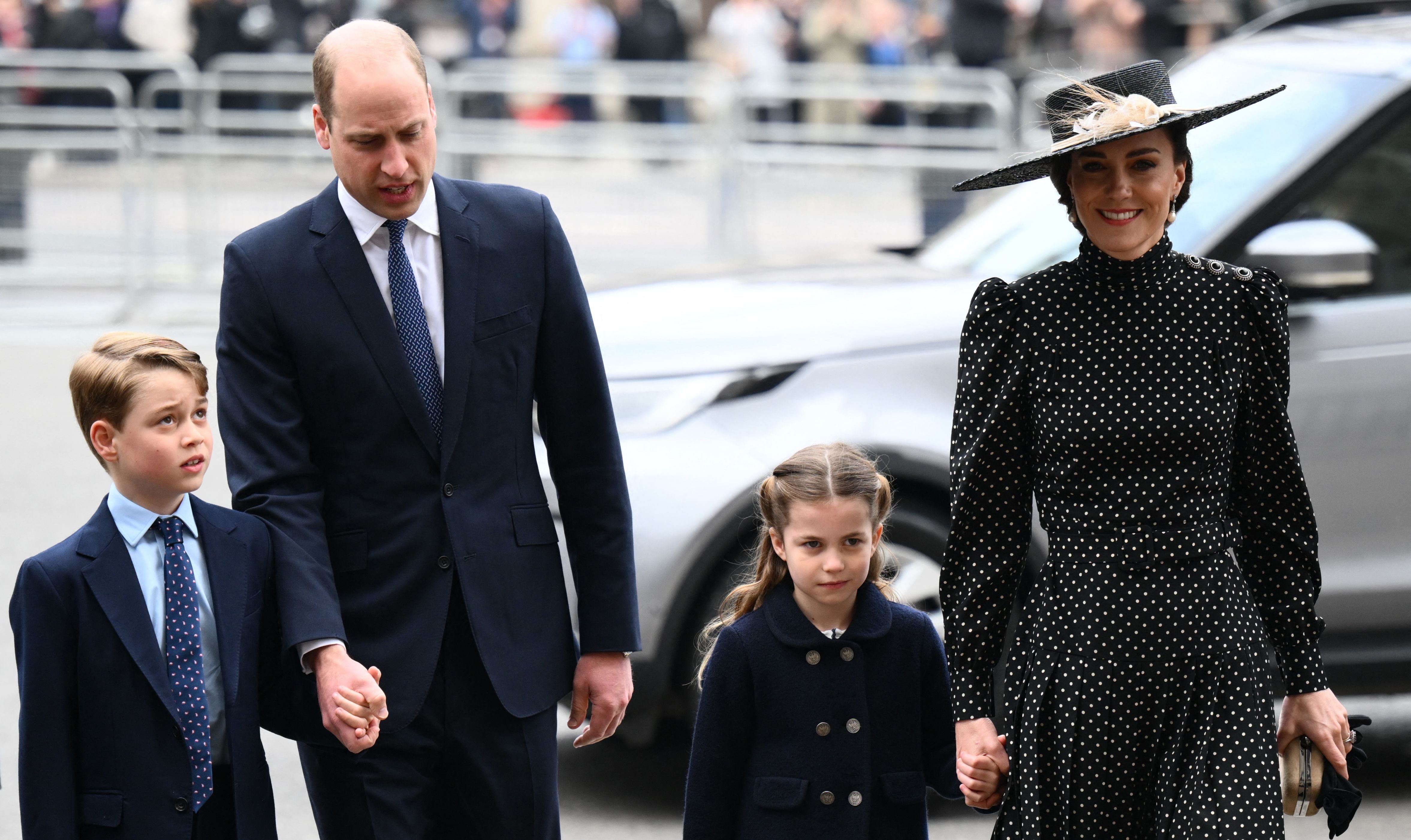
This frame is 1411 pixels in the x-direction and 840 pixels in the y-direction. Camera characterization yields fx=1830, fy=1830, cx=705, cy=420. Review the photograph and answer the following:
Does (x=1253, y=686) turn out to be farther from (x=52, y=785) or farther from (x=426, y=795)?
(x=52, y=785)

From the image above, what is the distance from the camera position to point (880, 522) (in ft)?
11.1

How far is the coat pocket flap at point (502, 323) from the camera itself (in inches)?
124

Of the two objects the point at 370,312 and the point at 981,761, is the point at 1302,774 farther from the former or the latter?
the point at 370,312

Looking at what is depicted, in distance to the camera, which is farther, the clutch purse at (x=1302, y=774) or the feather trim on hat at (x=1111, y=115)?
Result: the clutch purse at (x=1302, y=774)

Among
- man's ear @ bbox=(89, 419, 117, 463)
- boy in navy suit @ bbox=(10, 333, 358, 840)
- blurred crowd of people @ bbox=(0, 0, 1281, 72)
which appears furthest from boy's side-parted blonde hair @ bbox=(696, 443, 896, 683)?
blurred crowd of people @ bbox=(0, 0, 1281, 72)

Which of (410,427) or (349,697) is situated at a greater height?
(410,427)

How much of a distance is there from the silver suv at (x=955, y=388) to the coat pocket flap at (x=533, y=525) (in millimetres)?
1593

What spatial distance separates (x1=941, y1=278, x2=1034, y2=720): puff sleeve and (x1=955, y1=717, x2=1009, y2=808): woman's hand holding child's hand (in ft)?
0.07

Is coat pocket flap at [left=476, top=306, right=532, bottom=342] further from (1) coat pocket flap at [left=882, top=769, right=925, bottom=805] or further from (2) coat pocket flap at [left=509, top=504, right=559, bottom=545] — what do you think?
(1) coat pocket flap at [left=882, top=769, right=925, bottom=805]

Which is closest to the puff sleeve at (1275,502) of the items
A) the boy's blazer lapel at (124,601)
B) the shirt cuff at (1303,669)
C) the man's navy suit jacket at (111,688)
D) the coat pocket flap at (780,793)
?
the shirt cuff at (1303,669)

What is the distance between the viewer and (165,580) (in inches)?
120

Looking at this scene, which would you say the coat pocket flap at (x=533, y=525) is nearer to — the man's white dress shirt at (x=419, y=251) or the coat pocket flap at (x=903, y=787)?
the man's white dress shirt at (x=419, y=251)

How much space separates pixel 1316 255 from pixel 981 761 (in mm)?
2480

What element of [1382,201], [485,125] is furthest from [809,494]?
[485,125]
